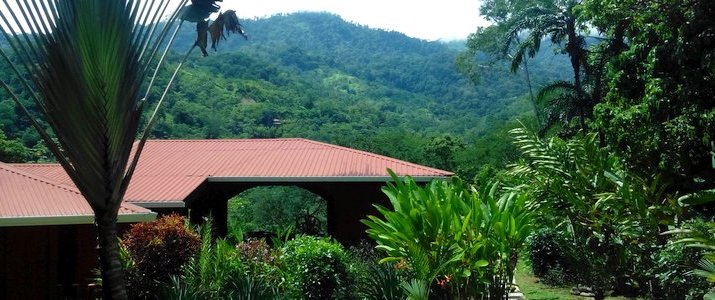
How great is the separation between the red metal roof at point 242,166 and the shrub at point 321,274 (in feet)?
16.9

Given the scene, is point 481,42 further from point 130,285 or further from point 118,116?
point 118,116

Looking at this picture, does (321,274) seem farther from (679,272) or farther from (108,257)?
(108,257)

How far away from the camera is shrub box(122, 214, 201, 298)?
9.35 m

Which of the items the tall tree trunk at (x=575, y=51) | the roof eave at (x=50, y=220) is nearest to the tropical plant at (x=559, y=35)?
the tall tree trunk at (x=575, y=51)

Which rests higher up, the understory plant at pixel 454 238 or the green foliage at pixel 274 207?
the green foliage at pixel 274 207

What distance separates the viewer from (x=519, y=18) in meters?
22.1

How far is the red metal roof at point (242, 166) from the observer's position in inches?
602

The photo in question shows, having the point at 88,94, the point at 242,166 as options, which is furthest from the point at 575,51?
the point at 88,94

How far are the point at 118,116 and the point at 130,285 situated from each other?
607 cm

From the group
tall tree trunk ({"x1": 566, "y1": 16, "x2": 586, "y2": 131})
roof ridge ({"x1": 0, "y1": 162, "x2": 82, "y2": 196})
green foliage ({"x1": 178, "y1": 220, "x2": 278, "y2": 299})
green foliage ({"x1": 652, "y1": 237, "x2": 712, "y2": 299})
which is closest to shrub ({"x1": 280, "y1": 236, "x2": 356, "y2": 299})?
green foliage ({"x1": 178, "y1": 220, "x2": 278, "y2": 299})

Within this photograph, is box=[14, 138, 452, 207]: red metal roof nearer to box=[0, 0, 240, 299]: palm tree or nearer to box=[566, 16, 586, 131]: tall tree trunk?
box=[566, 16, 586, 131]: tall tree trunk

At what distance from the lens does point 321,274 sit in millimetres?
9797

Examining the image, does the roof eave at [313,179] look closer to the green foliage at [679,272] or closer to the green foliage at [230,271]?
the green foliage at [230,271]

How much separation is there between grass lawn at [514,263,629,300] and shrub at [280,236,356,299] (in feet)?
16.7
